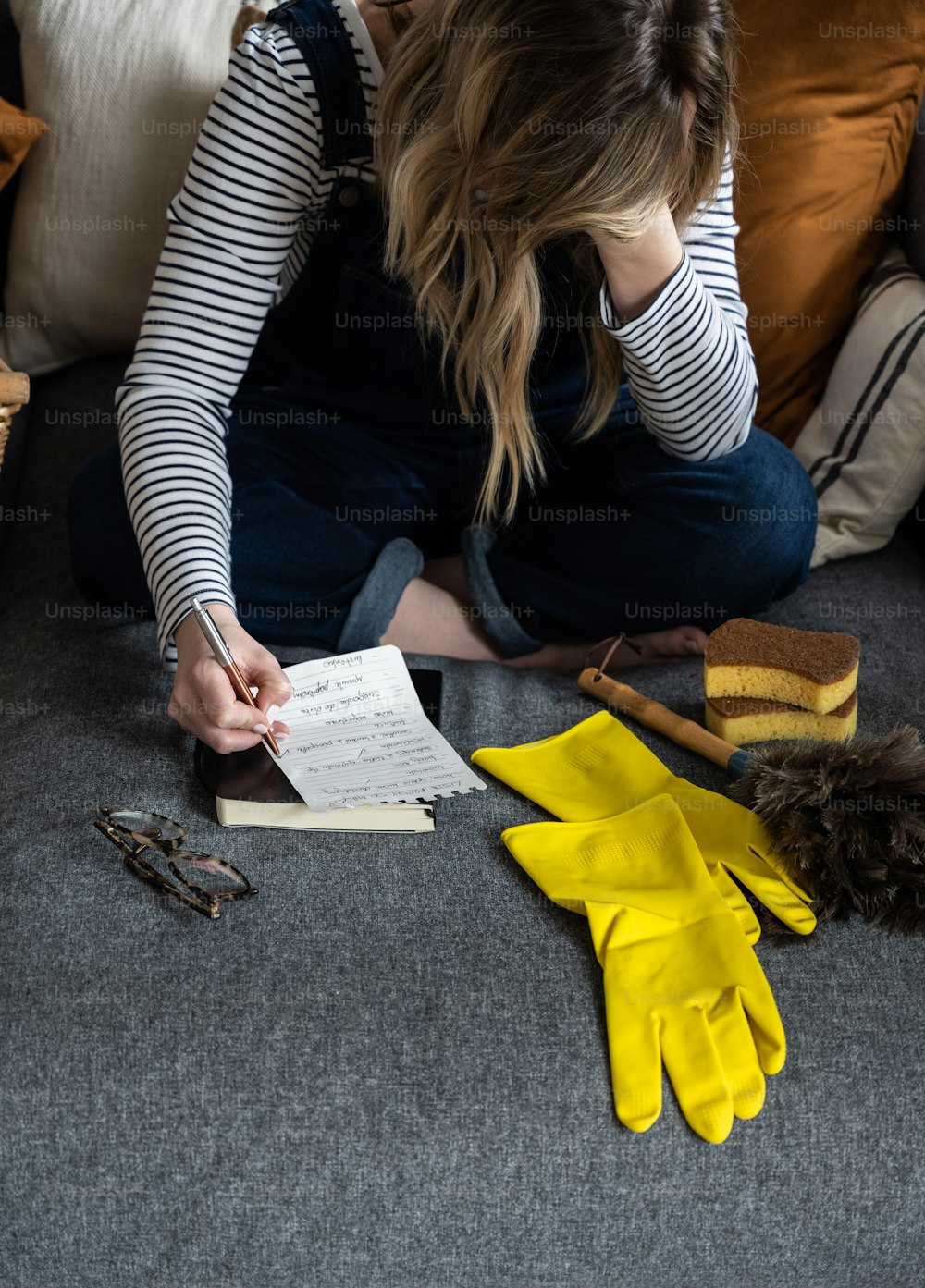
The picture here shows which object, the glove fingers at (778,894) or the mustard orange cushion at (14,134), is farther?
the mustard orange cushion at (14,134)

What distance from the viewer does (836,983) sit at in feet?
2.48

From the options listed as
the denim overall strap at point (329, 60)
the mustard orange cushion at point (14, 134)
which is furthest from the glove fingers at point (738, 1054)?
the mustard orange cushion at point (14, 134)

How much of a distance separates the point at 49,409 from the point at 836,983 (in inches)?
47.6

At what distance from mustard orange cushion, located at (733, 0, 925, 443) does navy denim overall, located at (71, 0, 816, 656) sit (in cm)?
23

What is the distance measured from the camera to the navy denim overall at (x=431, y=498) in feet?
3.68

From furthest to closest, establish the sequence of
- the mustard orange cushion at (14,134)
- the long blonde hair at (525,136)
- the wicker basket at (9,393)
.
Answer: the mustard orange cushion at (14,134), the wicker basket at (9,393), the long blonde hair at (525,136)

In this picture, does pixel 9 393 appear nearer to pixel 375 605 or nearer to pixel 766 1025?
pixel 375 605

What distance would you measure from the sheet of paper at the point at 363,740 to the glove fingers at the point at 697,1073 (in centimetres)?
26

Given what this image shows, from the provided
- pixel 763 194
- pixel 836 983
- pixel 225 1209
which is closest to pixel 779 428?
pixel 763 194

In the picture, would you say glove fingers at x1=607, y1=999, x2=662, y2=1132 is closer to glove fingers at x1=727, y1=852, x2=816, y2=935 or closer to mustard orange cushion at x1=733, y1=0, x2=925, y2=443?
glove fingers at x1=727, y1=852, x2=816, y2=935

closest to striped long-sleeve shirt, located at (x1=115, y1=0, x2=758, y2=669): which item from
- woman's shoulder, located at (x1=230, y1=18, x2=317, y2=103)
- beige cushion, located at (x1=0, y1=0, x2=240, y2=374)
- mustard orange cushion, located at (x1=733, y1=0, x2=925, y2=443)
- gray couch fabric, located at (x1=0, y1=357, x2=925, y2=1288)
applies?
woman's shoulder, located at (x1=230, y1=18, x2=317, y2=103)

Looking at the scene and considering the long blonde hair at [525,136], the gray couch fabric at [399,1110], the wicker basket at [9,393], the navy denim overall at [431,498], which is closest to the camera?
the gray couch fabric at [399,1110]

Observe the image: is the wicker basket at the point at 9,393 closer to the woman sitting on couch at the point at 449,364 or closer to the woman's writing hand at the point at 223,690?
the woman sitting on couch at the point at 449,364

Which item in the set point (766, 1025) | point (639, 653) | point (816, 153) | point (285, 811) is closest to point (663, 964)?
point (766, 1025)
